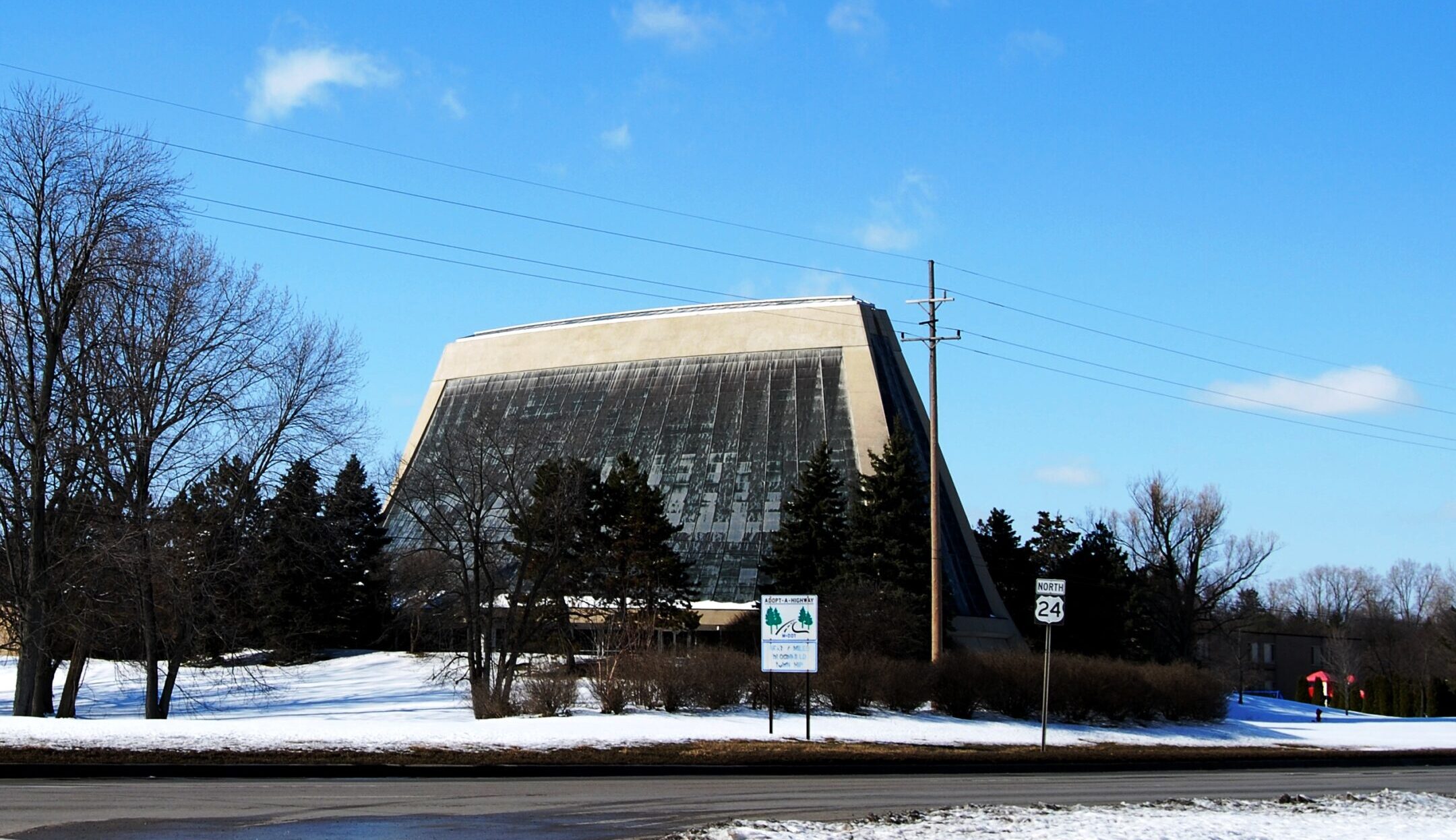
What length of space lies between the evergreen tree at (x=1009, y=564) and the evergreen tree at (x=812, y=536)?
9915 millimetres

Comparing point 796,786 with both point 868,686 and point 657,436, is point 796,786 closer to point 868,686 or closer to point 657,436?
point 868,686

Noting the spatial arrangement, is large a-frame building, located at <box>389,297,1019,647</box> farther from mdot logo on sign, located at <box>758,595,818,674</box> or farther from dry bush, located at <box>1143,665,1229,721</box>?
mdot logo on sign, located at <box>758,595,818,674</box>

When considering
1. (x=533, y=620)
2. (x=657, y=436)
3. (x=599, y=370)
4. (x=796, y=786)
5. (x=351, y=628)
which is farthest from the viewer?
(x=599, y=370)

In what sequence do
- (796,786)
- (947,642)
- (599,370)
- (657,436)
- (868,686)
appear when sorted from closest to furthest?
(796,786) → (868,686) → (947,642) → (657,436) → (599,370)

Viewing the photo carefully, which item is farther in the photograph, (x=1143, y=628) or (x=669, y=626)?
(x=1143, y=628)

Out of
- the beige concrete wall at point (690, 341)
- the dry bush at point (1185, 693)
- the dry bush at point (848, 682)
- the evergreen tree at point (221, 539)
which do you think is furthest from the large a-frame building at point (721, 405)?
the dry bush at point (848, 682)

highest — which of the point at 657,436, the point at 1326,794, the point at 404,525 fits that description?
the point at 657,436

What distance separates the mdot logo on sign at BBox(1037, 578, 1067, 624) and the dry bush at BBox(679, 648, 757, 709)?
20.9 feet

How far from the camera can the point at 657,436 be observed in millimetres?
57562

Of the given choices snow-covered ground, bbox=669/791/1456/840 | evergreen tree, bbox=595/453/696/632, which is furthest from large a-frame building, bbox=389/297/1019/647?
snow-covered ground, bbox=669/791/1456/840

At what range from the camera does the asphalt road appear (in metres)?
10.1

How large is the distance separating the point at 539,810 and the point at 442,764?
186 inches

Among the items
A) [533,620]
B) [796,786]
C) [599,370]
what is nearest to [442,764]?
[796,786]

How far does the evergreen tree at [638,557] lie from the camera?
40.9 metres
